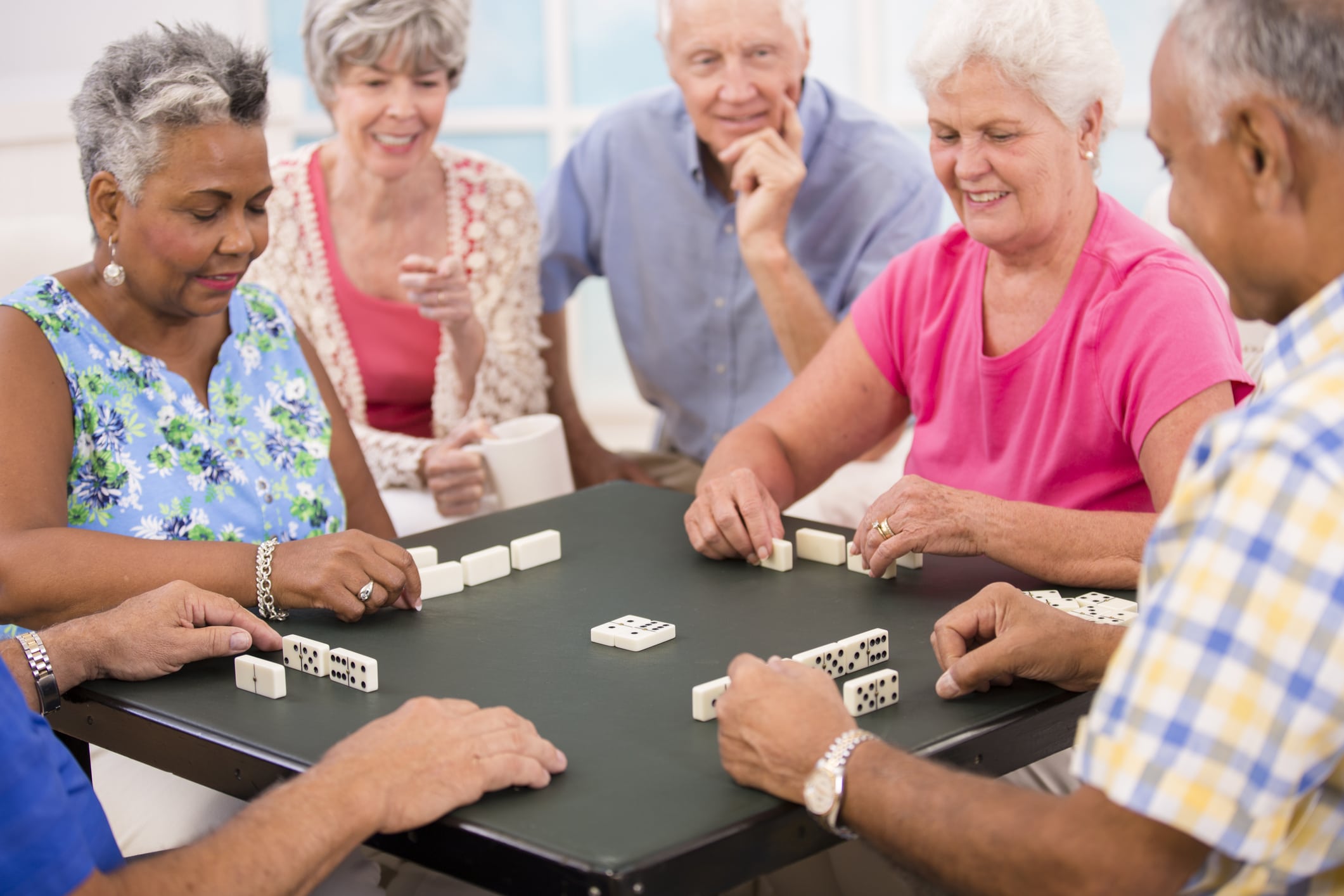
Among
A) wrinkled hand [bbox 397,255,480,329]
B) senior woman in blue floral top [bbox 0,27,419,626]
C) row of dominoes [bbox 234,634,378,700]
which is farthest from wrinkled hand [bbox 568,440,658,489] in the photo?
row of dominoes [bbox 234,634,378,700]

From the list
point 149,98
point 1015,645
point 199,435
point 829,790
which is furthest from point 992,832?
point 149,98

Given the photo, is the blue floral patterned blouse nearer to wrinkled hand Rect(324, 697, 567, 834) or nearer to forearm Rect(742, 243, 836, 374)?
wrinkled hand Rect(324, 697, 567, 834)

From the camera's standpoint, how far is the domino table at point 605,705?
121 centimetres

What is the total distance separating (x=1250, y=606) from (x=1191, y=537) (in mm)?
65

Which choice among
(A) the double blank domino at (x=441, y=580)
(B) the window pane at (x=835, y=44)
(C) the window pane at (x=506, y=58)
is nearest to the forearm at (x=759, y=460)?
(A) the double blank domino at (x=441, y=580)

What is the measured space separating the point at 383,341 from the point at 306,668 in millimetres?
1742

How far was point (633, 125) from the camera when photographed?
3.53 meters

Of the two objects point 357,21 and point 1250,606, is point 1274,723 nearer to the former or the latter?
point 1250,606

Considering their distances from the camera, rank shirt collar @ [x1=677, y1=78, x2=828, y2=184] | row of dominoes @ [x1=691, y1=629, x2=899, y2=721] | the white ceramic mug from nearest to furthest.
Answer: row of dominoes @ [x1=691, y1=629, x2=899, y2=721]
the white ceramic mug
shirt collar @ [x1=677, y1=78, x2=828, y2=184]

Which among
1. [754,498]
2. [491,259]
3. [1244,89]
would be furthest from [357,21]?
[1244,89]

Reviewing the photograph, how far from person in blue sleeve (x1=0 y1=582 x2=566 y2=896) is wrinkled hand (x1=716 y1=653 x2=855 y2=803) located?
0.17m

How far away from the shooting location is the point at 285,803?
4.07ft

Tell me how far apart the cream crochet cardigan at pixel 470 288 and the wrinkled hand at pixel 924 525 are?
1.44 m

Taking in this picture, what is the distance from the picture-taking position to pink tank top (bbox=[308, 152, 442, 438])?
3236 mm
